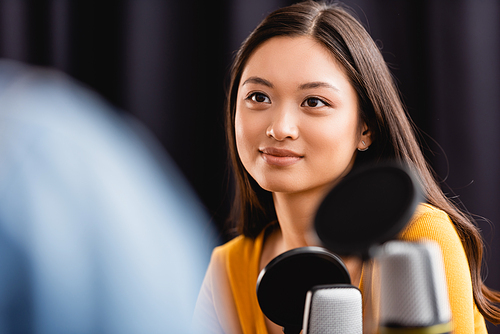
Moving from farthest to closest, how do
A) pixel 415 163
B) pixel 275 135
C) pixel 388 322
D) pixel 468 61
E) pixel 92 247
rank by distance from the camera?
pixel 92 247 < pixel 468 61 < pixel 415 163 < pixel 275 135 < pixel 388 322

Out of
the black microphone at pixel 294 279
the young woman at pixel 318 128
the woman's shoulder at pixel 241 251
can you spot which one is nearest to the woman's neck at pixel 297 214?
the young woman at pixel 318 128

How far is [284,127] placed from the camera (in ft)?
2.20

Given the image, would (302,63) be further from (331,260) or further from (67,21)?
(67,21)

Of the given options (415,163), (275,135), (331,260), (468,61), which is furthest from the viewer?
(468,61)

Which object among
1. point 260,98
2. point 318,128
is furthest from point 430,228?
point 260,98

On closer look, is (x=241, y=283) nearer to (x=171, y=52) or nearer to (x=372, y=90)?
(x=372, y=90)

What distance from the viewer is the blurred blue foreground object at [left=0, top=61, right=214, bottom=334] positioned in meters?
1.21

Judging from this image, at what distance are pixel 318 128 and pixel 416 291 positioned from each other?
441 mm

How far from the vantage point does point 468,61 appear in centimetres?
107

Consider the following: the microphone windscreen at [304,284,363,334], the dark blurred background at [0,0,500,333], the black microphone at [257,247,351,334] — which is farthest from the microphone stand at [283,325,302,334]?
the dark blurred background at [0,0,500,333]

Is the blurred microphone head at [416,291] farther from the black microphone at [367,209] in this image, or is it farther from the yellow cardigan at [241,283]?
the yellow cardigan at [241,283]

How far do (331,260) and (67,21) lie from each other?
1.19 m

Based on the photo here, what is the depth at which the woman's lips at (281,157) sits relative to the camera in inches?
27.4

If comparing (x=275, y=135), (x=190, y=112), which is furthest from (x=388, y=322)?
(x=190, y=112)
